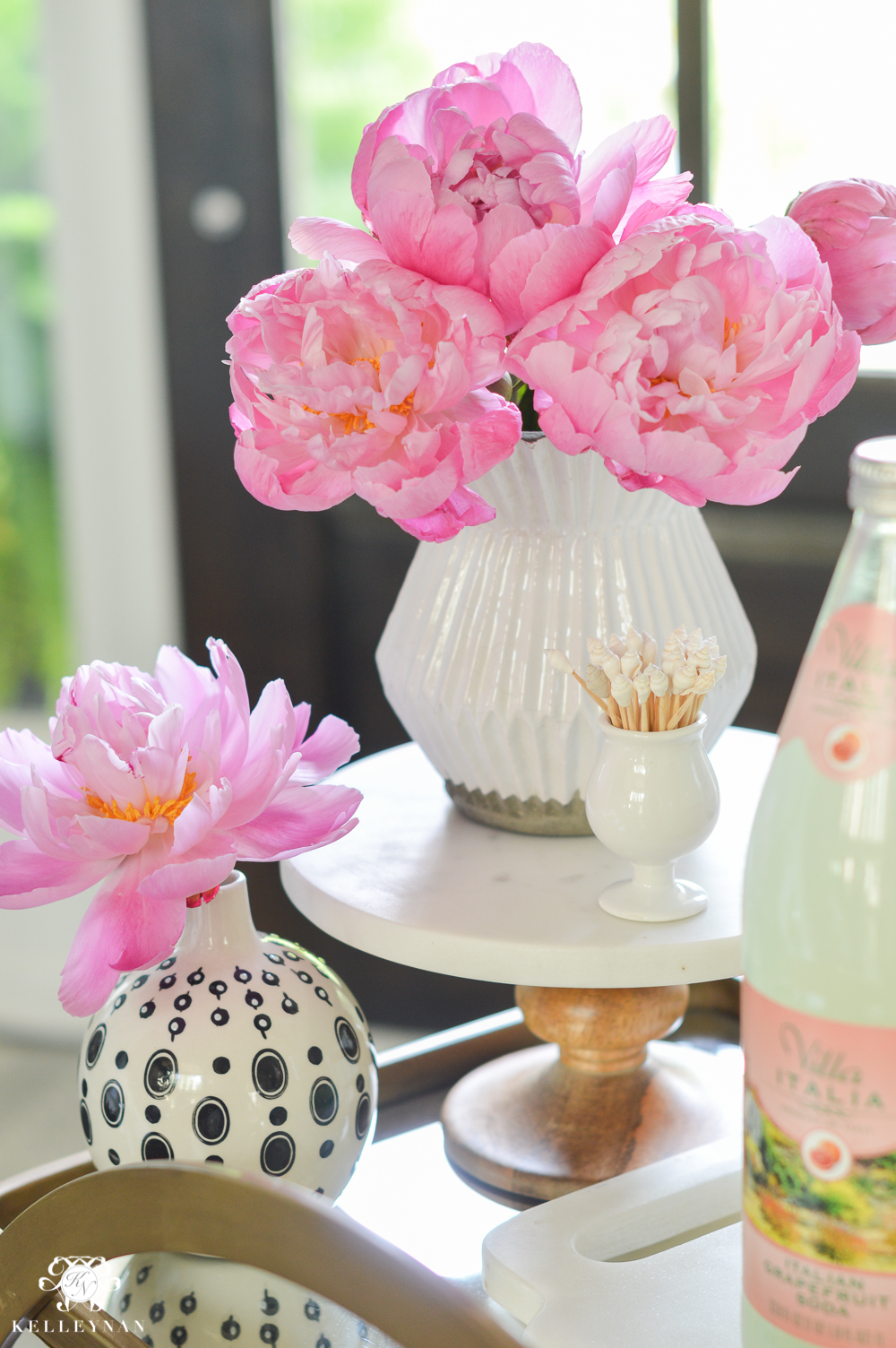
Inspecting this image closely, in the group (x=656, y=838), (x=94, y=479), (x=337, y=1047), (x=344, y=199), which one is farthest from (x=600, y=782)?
(x=94, y=479)

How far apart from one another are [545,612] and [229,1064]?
0.25m

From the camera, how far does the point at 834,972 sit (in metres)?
0.41

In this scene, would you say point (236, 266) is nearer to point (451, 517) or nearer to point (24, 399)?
point (24, 399)

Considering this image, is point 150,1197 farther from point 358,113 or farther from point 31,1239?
point 358,113

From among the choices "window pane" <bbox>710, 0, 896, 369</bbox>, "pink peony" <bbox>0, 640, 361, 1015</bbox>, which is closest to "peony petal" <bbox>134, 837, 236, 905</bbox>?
"pink peony" <bbox>0, 640, 361, 1015</bbox>

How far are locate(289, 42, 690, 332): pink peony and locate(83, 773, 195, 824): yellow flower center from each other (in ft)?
0.75

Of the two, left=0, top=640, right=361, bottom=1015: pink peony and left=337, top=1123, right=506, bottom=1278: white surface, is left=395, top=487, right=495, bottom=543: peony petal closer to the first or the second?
left=0, top=640, right=361, bottom=1015: pink peony

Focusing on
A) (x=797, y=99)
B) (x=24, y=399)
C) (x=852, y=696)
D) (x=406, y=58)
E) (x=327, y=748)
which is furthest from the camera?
(x=24, y=399)

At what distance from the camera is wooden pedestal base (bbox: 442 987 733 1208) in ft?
2.29

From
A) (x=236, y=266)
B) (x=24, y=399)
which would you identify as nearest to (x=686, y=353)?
(x=236, y=266)

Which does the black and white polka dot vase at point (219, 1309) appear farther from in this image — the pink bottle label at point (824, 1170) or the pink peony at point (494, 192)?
the pink peony at point (494, 192)

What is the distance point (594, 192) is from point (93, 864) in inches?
13.3

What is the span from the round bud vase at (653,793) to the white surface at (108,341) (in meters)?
1.33

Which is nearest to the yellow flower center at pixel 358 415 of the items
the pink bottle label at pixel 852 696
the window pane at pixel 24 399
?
the pink bottle label at pixel 852 696
